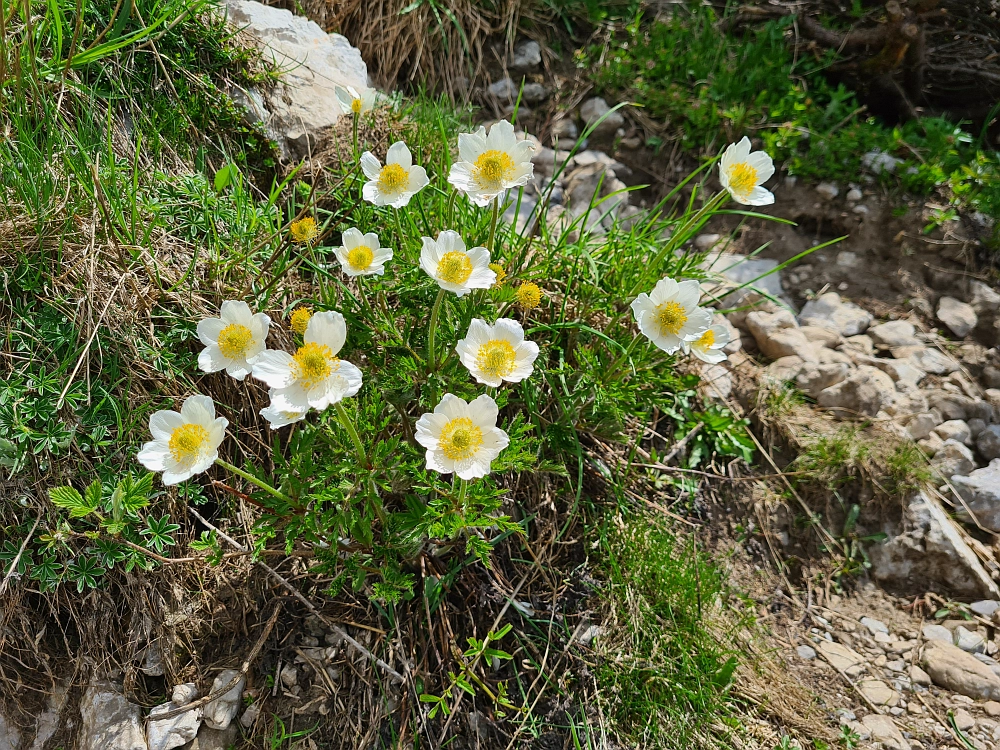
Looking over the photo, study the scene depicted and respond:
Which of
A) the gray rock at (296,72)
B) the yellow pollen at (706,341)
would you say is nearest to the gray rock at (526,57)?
the gray rock at (296,72)

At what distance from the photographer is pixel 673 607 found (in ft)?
6.97

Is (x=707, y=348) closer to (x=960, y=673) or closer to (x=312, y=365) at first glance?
(x=312, y=365)

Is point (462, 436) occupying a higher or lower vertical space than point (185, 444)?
higher

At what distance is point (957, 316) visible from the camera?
2.95 meters

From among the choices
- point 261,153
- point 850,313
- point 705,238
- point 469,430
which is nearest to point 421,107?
point 261,153

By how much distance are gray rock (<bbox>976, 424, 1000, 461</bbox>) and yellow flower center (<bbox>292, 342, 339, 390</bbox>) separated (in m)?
2.67

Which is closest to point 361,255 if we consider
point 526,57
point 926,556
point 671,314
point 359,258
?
point 359,258

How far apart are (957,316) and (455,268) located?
2549 millimetres

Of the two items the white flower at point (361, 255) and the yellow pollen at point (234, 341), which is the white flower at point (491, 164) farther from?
the yellow pollen at point (234, 341)

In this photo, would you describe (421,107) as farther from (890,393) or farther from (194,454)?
(890,393)

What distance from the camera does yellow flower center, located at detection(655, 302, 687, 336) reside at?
5.85 feet

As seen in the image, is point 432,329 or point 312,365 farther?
point 432,329

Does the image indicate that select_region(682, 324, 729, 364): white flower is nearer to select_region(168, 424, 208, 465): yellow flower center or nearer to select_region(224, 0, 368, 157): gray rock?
select_region(168, 424, 208, 465): yellow flower center

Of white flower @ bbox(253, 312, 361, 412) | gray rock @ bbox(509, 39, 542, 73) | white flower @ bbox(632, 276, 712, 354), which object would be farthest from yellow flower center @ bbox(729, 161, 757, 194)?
gray rock @ bbox(509, 39, 542, 73)
